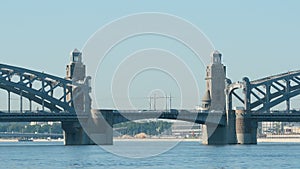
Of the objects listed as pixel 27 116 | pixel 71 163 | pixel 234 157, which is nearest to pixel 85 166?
pixel 71 163

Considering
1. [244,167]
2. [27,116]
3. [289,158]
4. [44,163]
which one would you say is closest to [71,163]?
[44,163]

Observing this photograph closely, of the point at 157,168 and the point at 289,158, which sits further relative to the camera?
the point at 289,158

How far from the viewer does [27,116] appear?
19638cm

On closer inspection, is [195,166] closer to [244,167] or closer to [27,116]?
[244,167]

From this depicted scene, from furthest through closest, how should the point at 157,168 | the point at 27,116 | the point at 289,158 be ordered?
1. the point at 27,116
2. the point at 289,158
3. the point at 157,168

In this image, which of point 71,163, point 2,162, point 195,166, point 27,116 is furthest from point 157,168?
point 27,116

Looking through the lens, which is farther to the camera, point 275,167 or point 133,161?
point 133,161

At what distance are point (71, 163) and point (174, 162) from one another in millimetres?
11489

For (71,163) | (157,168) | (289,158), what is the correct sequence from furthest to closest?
(289,158)
(71,163)
(157,168)

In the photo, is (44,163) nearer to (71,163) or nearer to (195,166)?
(71,163)

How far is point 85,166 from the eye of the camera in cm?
12119

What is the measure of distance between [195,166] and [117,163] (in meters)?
10.9

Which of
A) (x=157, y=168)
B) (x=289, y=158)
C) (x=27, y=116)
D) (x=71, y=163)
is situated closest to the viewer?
(x=157, y=168)

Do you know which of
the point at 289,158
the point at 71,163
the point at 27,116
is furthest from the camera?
the point at 27,116
